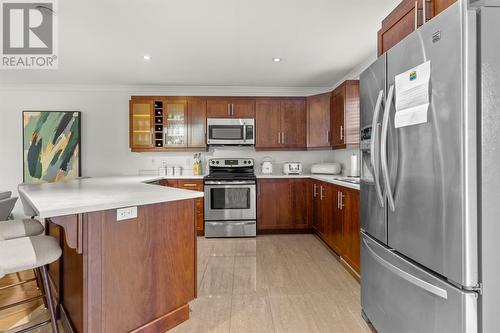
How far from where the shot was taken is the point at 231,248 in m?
3.51

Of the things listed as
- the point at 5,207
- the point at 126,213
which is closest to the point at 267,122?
the point at 126,213

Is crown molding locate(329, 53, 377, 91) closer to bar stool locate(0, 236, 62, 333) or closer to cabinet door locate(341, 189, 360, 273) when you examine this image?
cabinet door locate(341, 189, 360, 273)

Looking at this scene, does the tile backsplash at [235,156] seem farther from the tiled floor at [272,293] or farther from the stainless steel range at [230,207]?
the tiled floor at [272,293]

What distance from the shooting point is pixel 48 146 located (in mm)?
4332

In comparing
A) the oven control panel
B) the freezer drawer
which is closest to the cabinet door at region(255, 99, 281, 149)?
the oven control panel

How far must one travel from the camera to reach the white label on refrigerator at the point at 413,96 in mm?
1204

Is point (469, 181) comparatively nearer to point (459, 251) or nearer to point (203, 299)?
point (459, 251)

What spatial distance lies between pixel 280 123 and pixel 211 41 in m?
1.89

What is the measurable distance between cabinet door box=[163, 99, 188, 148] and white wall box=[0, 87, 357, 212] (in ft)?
1.19

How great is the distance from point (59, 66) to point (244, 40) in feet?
8.54

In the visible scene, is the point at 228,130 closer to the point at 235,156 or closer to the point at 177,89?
the point at 235,156

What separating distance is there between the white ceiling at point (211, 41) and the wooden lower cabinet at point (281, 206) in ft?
5.41

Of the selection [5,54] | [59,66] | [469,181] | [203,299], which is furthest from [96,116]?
[469,181]

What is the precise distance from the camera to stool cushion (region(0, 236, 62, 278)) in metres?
1.30
